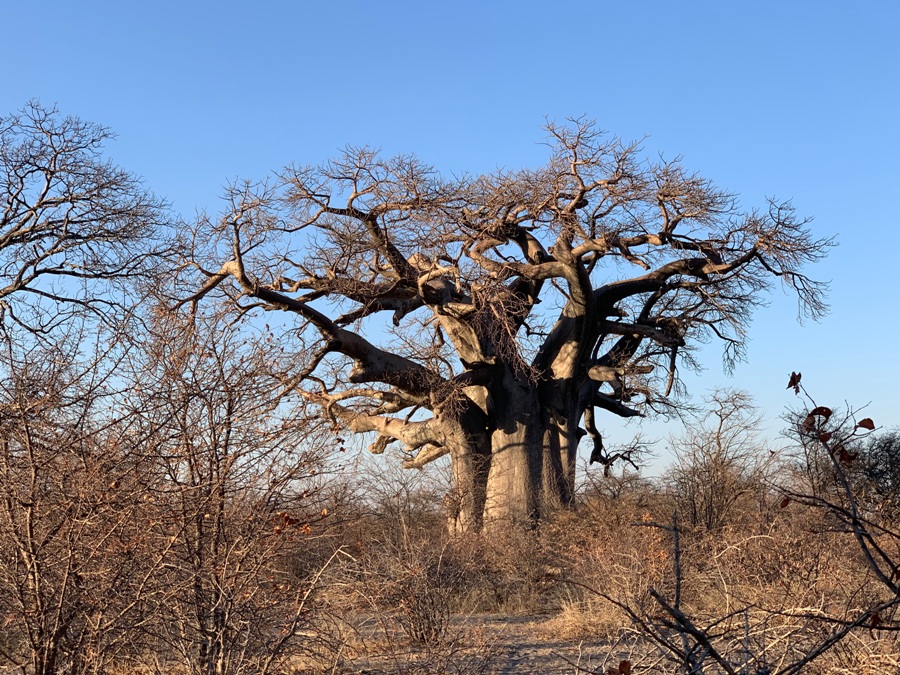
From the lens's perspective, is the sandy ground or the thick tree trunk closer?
the sandy ground

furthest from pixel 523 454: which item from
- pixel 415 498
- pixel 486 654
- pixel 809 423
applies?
pixel 809 423

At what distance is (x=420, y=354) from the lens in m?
14.4

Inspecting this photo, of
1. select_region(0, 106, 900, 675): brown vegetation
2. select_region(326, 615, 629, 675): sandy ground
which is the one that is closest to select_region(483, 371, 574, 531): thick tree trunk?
select_region(0, 106, 900, 675): brown vegetation

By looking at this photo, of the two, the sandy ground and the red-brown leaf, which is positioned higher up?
the red-brown leaf

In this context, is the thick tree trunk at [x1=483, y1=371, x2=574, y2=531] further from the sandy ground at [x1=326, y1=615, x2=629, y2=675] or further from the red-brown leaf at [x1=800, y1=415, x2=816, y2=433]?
the red-brown leaf at [x1=800, y1=415, x2=816, y2=433]

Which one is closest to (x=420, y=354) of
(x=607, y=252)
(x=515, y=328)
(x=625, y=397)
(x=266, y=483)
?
(x=515, y=328)

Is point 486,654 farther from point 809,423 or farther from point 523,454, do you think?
point 523,454

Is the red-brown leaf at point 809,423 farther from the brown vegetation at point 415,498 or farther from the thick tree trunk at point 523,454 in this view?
the thick tree trunk at point 523,454

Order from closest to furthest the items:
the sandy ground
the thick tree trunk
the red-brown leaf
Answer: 1. the red-brown leaf
2. the sandy ground
3. the thick tree trunk

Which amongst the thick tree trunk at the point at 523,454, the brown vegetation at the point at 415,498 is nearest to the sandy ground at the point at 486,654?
the brown vegetation at the point at 415,498

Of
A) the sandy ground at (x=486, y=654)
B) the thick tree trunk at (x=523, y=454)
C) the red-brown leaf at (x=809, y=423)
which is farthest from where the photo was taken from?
the thick tree trunk at (x=523, y=454)

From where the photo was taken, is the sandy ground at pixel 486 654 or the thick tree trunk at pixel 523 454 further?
the thick tree trunk at pixel 523 454

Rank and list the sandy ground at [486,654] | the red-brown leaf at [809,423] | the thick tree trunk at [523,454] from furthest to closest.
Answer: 1. the thick tree trunk at [523,454]
2. the sandy ground at [486,654]
3. the red-brown leaf at [809,423]

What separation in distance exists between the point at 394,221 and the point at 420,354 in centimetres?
212
